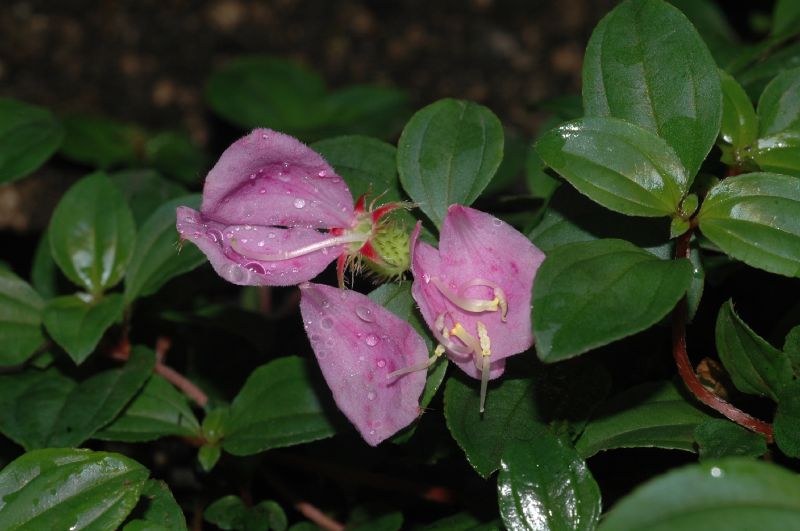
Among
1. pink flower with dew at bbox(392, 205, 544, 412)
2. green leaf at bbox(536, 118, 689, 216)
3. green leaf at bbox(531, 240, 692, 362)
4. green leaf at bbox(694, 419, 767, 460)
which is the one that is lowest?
green leaf at bbox(694, 419, 767, 460)

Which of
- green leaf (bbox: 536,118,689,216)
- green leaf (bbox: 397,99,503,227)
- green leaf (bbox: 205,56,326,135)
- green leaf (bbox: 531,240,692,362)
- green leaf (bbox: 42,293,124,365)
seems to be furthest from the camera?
green leaf (bbox: 205,56,326,135)

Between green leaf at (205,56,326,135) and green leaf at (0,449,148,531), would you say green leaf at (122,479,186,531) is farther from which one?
green leaf at (205,56,326,135)

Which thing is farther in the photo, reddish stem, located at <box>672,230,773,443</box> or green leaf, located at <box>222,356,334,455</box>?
green leaf, located at <box>222,356,334,455</box>

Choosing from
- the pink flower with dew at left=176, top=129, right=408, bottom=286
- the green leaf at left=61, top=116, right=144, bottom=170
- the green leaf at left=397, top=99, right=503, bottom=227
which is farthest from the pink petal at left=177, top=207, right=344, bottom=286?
the green leaf at left=61, top=116, right=144, bottom=170

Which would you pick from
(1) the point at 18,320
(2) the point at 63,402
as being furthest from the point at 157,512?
(1) the point at 18,320

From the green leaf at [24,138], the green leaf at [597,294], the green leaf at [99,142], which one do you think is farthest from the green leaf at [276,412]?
the green leaf at [99,142]

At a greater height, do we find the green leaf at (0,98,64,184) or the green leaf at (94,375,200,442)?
the green leaf at (0,98,64,184)
